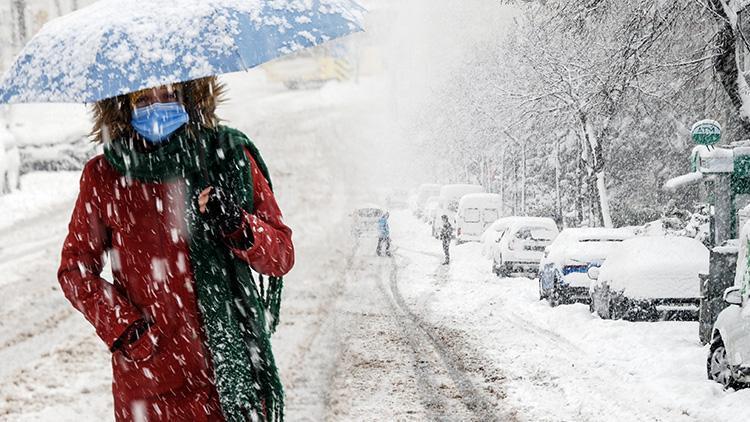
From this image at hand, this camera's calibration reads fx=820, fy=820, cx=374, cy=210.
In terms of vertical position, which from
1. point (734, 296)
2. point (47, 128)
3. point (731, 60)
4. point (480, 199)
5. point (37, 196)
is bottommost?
point (480, 199)

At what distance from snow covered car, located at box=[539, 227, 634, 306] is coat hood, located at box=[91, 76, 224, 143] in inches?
487

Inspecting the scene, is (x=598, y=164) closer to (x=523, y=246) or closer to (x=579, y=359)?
(x=523, y=246)

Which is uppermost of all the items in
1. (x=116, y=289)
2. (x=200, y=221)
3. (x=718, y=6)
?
(x=718, y=6)

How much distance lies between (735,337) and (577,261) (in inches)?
277

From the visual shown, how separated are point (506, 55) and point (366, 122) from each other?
609 inches

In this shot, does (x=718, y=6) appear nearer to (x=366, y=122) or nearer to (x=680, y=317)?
(x=680, y=317)

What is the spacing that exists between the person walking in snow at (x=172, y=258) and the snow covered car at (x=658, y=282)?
1012 centimetres

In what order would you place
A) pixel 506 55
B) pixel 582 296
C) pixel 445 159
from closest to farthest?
pixel 582 296 < pixel 506 55 < pixel 445 159

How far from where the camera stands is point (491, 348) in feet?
35.7

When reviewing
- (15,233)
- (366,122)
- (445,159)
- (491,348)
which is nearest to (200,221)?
(491,348)

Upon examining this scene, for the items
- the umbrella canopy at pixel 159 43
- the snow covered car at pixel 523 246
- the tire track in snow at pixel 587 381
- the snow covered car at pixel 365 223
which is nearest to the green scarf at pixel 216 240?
the umbrella canopy at pixel 159 43

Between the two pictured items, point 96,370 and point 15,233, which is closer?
point 96,370

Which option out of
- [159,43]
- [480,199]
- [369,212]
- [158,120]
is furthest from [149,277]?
[480,199]

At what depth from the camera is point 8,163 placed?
2320cm
